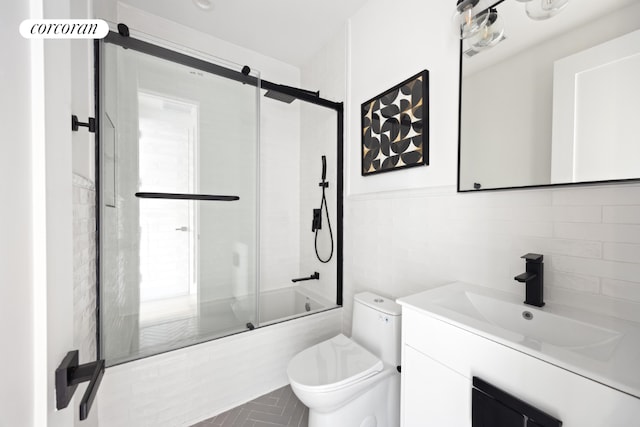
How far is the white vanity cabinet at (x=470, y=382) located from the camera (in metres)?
0.58

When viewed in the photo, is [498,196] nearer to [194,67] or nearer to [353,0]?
[353,0]

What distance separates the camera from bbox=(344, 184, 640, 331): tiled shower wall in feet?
2.81

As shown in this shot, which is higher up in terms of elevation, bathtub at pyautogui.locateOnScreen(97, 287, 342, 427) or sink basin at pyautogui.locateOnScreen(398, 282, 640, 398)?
sink basin at pyautogui.locateOnScreen(398, 282, 640, 398)

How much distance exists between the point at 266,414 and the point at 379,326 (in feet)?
3.09

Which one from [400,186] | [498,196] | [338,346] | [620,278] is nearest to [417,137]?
[400,186]

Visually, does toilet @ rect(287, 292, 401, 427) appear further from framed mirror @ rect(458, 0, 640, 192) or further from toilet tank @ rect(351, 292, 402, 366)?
framed mirror @ rect(458, 0, 640, 192)

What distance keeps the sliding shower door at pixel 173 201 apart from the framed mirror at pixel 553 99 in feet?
4.73

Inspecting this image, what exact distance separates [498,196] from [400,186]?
0.58 m

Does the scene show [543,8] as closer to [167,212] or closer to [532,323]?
[532,323]

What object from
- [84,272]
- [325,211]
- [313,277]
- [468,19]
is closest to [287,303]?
[313,277]

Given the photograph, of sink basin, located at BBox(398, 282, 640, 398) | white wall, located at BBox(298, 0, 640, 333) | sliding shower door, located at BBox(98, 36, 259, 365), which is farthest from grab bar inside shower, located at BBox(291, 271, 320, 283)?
sink basin, located at BBox(398, 282, 640, 398)

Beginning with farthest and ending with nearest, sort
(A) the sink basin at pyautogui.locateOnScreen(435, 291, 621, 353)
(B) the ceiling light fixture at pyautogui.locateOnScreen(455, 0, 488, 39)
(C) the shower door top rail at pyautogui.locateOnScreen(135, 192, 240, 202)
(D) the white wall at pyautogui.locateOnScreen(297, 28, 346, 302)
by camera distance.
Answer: (D) the white wall at pyautogui.locateOnScreen(297, 28, 346, 302)
(C) the shower door top rail at pyautogui.locateOnScreen(135, 192, 240, 202)
(B) the ceiling light fixture at pyautogui.locateOnScreen(455, 0, 488, 39)
(A) the sink basin at pyautogui.locateOnScreen(435, 291, 621, 353)

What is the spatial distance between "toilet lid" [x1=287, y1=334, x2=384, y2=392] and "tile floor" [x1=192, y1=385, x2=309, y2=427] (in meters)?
0.46

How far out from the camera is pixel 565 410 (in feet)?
2.04
